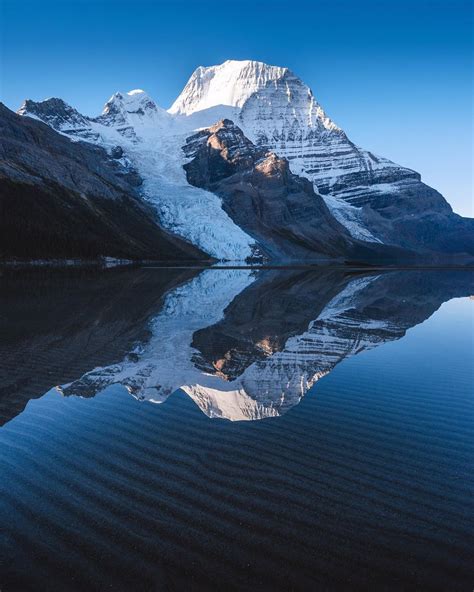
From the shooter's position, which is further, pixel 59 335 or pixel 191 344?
pixel 59 335

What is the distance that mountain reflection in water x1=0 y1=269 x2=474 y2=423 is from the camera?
17.8 metres

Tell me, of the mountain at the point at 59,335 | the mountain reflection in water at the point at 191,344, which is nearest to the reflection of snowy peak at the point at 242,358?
the mountain reflection in water at the point at 191,344

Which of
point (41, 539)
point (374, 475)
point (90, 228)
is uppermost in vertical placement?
point (90, 228)

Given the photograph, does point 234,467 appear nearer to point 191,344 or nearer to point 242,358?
point 242,358

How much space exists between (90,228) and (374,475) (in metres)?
182

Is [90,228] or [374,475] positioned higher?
[90,228]

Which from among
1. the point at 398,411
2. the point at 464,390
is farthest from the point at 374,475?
the point at 464,390

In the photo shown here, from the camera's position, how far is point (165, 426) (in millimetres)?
14125

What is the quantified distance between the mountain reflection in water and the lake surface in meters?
0.17

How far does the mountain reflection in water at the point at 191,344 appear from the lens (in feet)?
58.2

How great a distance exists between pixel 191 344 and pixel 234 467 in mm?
15956

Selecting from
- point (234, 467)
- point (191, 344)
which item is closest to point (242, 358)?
point (191, 344)

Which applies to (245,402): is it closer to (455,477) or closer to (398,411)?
(398,411)

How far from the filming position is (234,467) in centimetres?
1149
